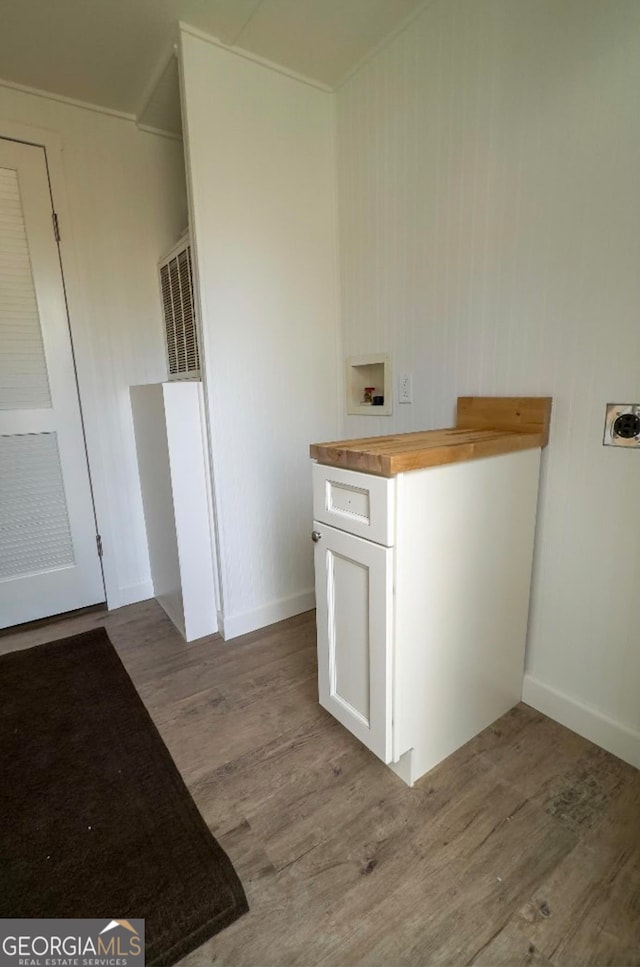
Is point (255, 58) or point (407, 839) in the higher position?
point (255, 58)

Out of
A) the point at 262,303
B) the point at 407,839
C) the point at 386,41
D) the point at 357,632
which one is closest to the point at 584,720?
the point at 407,839

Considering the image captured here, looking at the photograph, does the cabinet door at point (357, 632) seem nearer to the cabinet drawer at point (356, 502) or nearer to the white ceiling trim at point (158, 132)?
the cabinet drawer at point (356, 502)

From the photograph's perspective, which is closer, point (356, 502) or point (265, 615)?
point (356, 502)

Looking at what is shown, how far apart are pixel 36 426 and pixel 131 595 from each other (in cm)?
100

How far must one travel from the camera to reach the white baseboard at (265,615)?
6.75 feet

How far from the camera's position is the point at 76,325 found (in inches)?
83.6

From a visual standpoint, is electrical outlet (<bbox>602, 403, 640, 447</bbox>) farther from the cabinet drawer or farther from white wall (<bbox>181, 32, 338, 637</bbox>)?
white wall (<bbox>181, 32, 338, 637</bbox>)

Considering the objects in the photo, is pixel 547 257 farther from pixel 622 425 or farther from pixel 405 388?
pixel 405 388

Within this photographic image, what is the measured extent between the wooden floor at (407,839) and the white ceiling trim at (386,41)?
2.45m

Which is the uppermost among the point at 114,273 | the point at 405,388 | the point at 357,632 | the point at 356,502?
the point at 114,273

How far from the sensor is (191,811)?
1.21 meters

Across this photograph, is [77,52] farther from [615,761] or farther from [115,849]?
[615,761]

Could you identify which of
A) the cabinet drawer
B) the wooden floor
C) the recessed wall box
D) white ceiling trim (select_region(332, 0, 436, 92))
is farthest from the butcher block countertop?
white ceiling trim (select_region(332, 0, 436, 92))

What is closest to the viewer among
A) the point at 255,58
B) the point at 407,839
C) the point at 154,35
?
the point at 407,839
